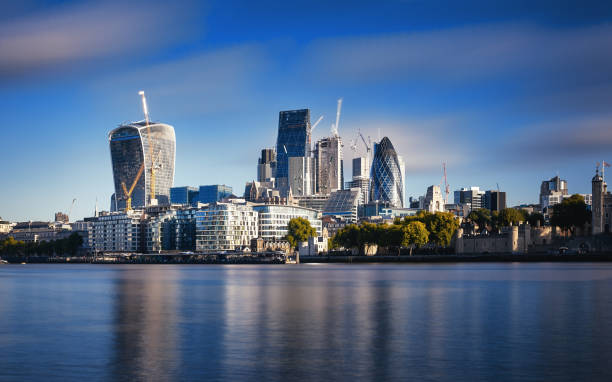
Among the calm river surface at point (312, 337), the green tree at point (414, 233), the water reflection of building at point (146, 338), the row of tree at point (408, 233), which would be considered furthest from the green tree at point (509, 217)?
the water reflection of building at point (146, 338)

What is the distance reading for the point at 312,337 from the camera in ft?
111

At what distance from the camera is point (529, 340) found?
33000 millimetres

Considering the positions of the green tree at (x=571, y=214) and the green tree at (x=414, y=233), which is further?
the green tree at (x=571, y=214)

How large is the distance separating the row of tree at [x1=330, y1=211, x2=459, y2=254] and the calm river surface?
97194 millimetres

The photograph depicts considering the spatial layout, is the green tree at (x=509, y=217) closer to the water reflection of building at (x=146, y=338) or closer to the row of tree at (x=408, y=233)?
the row of tree at (x=408, y=233)

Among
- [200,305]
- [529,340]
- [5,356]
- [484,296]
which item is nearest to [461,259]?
[484,296]

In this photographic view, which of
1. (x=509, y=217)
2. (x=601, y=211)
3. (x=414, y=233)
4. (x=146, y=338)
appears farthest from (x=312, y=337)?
(x=509, y=217)

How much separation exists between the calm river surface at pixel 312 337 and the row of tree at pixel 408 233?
97194 millimetres

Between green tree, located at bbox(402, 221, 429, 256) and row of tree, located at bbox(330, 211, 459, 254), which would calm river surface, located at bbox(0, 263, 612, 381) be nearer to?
green tree, located at bbox(402, 221, 429, 256)

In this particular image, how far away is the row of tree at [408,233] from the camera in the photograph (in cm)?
15712

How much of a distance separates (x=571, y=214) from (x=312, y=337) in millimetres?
136873

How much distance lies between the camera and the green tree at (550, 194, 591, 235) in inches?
6181

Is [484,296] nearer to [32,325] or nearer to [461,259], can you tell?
[32,325]

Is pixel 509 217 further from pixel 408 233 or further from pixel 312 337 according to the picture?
pixel 312 337
